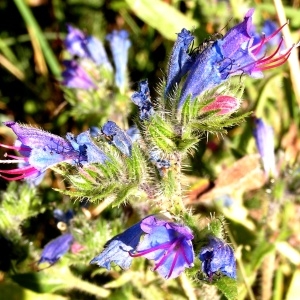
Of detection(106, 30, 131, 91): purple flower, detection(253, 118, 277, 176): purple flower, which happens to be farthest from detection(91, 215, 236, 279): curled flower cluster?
detection(106, 30, 131, 91): purple flower

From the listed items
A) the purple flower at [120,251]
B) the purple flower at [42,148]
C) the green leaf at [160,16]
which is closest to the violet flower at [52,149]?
the purple flower at [42,148]

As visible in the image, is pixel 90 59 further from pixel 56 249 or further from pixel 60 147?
pixel 60 147

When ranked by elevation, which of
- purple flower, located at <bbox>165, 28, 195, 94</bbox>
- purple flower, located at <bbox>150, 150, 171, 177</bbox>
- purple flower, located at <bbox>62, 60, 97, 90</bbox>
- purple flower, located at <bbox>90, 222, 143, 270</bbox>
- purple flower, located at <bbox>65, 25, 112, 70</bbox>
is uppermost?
purple flower, located at <bbox>65, 25, 112, 70</bbox>

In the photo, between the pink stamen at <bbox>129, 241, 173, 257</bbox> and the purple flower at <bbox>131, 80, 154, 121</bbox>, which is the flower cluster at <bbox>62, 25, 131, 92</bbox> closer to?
the purple flower at <bbox>131, 80, 154, 121</bbox>

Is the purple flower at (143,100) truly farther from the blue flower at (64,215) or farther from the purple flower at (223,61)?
the blue flower at (64,215)

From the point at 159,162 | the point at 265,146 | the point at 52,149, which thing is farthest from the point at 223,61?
the point at 265,146

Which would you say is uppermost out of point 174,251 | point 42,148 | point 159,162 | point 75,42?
point 75,42
